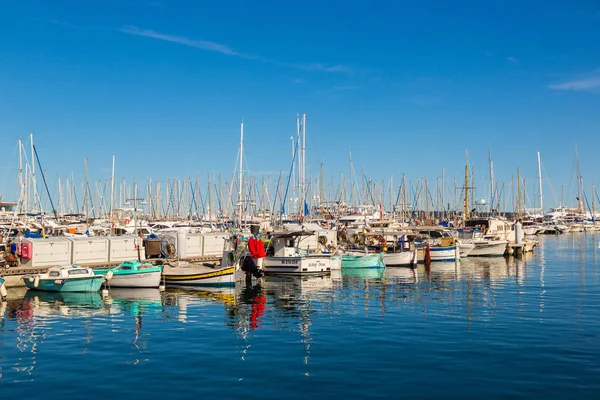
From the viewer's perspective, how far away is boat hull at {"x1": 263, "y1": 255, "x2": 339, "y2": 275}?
5375cm

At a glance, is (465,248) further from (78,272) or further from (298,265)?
(78,272)

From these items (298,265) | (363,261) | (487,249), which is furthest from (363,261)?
(487,249)

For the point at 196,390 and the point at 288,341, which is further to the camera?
the point at 288,341

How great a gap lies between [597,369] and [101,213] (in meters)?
115

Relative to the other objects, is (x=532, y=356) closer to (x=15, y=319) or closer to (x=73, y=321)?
(x=73, y=321)

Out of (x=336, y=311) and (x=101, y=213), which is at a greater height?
(x=101, y=213)

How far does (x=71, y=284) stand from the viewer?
40562 millimetres

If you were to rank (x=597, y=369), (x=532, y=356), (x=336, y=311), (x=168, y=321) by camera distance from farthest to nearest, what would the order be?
(x=336, y=311) → (x=168, y=321) → (x=532, y=356) → (x=597, y=369)

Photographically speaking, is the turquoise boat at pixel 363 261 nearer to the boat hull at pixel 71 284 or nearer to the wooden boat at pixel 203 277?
the wooden boat at pixel 203 277

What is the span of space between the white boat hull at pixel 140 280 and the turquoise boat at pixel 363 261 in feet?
74.6

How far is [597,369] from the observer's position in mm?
19703

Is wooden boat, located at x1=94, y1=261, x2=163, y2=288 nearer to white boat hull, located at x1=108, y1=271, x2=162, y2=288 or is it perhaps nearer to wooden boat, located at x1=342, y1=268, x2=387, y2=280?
white boat hull, located at x1=108, y1=271, x2=162, y2=288

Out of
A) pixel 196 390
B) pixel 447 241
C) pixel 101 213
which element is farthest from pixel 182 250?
pixel 101 213

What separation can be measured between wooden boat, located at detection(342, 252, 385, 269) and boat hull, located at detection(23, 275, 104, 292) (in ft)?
86.3
